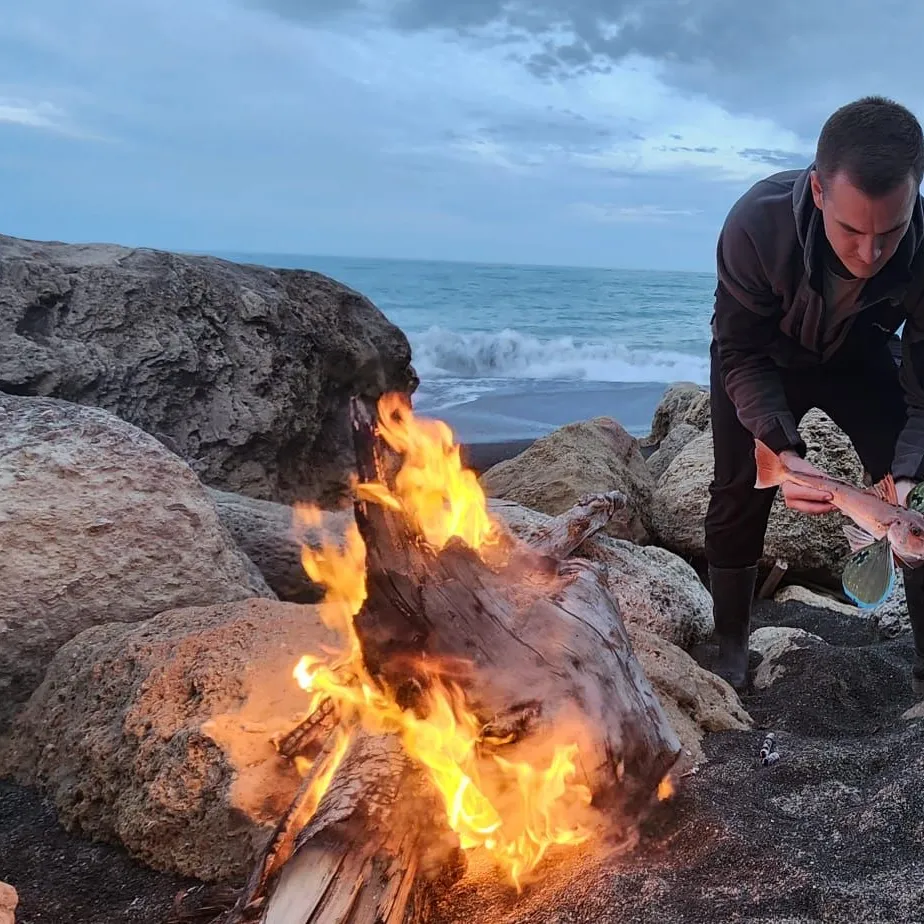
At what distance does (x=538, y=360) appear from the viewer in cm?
2052

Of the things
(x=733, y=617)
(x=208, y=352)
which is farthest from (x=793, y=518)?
(x=208, y=352)

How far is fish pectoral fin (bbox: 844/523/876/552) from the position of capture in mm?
2240

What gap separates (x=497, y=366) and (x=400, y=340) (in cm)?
1382

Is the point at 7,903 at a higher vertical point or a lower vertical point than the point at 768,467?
lower

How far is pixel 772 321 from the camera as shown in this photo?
2762 mm

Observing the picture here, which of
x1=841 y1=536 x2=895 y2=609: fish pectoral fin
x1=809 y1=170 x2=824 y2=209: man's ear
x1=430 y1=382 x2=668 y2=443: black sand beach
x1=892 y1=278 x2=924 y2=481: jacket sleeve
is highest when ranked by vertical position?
x1=809 y1=170 x2=824 y2=209: man's ear

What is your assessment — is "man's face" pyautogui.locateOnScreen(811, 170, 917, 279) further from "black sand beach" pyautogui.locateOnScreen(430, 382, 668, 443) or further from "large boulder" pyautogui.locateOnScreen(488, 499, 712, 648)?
"black sand beach" pyautogui.locateOnScreen(430, 382, 668, 443)

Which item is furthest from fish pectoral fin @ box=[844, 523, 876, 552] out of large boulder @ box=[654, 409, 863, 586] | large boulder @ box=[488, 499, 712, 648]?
large boulder @ box=[654, 409, 863, 586]

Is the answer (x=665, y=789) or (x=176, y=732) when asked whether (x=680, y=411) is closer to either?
(x=665, y=789)

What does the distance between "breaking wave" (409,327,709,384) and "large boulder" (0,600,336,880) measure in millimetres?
15966

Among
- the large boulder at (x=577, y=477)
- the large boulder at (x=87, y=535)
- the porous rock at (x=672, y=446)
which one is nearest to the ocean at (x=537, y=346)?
the porous rock at (x=672, y=446)

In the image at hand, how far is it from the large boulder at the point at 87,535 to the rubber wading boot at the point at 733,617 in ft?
5.98

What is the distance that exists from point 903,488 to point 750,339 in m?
0.68

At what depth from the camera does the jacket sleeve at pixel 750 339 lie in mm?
2627
